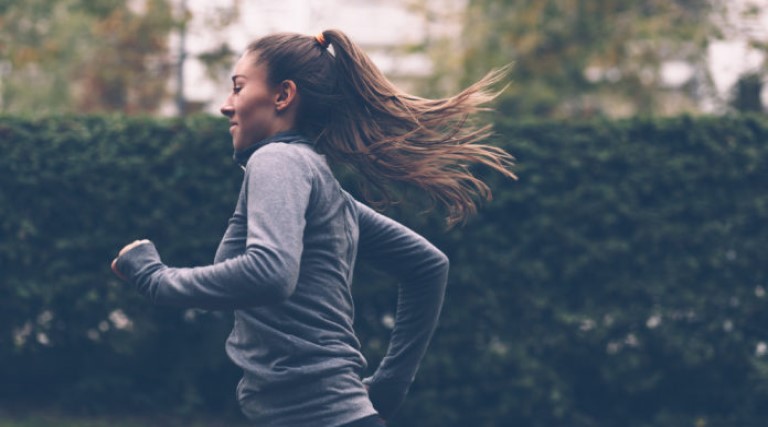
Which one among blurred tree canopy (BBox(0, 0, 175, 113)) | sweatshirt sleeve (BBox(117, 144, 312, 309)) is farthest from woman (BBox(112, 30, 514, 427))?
blurred tree canopy (BBox(0, 0, 175, 113))

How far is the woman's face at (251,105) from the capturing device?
7.87ft

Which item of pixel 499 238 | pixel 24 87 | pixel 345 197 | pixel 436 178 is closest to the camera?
pixel 345 197

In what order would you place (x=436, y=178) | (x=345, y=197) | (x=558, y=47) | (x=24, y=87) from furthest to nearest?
(x=24, y=87), (x=558, y=47), (x=436, y=178), (x=345, y=197)

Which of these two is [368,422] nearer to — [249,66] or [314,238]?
[314,238]

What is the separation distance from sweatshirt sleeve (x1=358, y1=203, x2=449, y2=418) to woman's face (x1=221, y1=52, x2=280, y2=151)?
1.20ft

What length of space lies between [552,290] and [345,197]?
4033 millimetres

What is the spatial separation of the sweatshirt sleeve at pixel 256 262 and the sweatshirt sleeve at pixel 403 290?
18.1 inches

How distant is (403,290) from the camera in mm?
2717

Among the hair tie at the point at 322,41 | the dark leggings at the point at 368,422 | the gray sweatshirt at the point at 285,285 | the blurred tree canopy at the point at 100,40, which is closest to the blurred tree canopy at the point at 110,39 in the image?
the blurred tree canopy at the point at 100,40

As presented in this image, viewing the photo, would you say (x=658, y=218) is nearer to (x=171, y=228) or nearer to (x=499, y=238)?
(x=499, y=238)

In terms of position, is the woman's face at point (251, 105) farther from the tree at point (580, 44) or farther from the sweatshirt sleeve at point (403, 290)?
the tree at point (580, 44)

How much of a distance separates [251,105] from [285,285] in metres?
0.54

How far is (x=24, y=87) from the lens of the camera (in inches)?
762

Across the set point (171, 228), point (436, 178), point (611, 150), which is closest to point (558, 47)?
point (611, 150)
